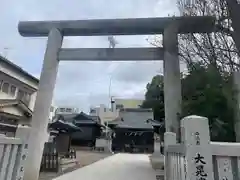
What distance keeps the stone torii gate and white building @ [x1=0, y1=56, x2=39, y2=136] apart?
508 centimetres

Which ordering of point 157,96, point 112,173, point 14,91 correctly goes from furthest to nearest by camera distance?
point 157,96
point 14,91
point 112,173

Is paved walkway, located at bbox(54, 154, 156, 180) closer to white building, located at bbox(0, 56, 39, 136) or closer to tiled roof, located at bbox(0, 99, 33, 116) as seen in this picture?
white building, located at bbox(0, 56, 39, 136)

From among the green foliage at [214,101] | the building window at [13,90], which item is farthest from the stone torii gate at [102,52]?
the building window at [13,90]

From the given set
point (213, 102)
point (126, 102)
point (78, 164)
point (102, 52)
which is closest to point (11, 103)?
point (78, 164)

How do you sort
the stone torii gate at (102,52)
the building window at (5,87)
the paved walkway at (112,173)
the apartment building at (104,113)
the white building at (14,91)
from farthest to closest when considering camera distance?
the apartment building at (104,113) → the building window at (5,87) → the white building at (14,91) → the paved walkway at (112,173) → the stone torii gate at (102,52)

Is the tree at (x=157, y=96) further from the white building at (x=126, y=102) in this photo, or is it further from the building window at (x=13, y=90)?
the white building at (x=126, y=102)

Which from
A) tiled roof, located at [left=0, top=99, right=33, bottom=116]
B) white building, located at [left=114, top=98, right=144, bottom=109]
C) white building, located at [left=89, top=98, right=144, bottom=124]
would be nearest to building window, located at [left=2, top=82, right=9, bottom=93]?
tiled roof, located at [left=0, top=99, right=33, bottom=116]

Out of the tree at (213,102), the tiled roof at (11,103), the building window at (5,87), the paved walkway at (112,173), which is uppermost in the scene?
the building window at (5,87)

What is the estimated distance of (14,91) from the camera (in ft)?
43.2

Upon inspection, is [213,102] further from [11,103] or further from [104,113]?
[104,113]

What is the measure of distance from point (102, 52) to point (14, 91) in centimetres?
823

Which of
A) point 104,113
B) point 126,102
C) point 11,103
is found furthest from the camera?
point 126,102

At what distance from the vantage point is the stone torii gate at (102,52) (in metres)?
5.98

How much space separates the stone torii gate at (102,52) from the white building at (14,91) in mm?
5080
